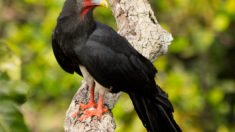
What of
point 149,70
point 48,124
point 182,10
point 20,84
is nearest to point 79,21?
point 149,70

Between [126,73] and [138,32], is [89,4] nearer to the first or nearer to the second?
[126,73]

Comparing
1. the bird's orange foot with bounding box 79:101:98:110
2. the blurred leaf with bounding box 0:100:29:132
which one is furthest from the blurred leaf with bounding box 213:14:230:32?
the blurred leaf with bounding box 0:100:29:132

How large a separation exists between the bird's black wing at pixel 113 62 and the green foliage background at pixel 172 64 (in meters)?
2.12

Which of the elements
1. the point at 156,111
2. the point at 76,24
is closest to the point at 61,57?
the point at 76,24

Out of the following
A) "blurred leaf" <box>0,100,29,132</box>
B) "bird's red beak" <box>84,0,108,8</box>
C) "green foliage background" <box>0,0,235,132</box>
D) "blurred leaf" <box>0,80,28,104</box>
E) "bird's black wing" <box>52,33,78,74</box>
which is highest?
"green foliage background" <box>0,0,235,132</box>

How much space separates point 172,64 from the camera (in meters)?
7.40

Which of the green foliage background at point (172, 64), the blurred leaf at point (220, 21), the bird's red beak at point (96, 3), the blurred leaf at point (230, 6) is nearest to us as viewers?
the bird's red beak at point (96, 3)

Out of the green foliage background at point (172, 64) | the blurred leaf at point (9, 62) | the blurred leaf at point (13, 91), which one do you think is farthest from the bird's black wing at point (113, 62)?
the green foliage background at point (172, 64)

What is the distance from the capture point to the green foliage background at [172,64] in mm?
5984

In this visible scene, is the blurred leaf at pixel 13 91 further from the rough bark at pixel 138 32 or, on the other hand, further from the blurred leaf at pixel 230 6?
the blurred leaf at pixel 230 6

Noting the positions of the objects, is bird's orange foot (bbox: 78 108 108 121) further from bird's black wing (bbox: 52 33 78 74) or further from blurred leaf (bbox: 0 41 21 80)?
blurred leaf (bbox: 0 41 21 80)

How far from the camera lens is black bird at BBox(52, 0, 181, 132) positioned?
120 inches

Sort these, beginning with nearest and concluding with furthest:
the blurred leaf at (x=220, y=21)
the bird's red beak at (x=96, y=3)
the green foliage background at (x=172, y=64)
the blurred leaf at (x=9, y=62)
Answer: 1. the blurred leaf at (x=9, y=62)
2. the bird's red beak at (x=96, y=3)
3. the green foliage background at (x=172, y=64)
4. the blurred leaf at (x=220, y=21)

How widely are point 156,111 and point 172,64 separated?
4155 millimetres
